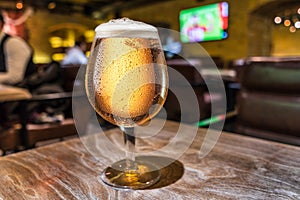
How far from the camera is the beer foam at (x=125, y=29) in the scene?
1.41 feet

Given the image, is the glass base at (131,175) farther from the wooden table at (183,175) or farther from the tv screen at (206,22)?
the tv screen at (206,22)

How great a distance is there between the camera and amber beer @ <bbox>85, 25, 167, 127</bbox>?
426mm

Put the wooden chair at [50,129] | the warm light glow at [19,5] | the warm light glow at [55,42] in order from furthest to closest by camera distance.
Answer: the warm light glow at [55,42] → the warm light glow at [19,5] → the wooden chair at [50,129]

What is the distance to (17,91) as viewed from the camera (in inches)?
68.0

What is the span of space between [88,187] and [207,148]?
32 cm

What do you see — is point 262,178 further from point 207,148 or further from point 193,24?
point 193,24

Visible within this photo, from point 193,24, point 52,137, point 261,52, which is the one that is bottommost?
point 52,137

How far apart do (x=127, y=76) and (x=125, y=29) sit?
0.25ft

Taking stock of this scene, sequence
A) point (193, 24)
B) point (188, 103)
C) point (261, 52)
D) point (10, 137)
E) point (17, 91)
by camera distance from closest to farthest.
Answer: point (188, 103), point (17, 91), point (10, 137), point (261, 52), point (193, 24)

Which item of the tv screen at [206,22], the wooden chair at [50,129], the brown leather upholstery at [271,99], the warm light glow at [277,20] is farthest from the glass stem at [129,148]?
the warm light glow at [277,20]

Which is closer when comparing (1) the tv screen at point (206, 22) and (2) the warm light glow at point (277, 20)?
(1) the tv screen at point (206, 22)

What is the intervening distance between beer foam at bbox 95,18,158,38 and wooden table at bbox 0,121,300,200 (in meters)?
0.26

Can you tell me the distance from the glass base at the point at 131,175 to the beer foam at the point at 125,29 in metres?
0.25

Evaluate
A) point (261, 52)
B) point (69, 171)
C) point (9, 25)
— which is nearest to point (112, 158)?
point (69, 171)
